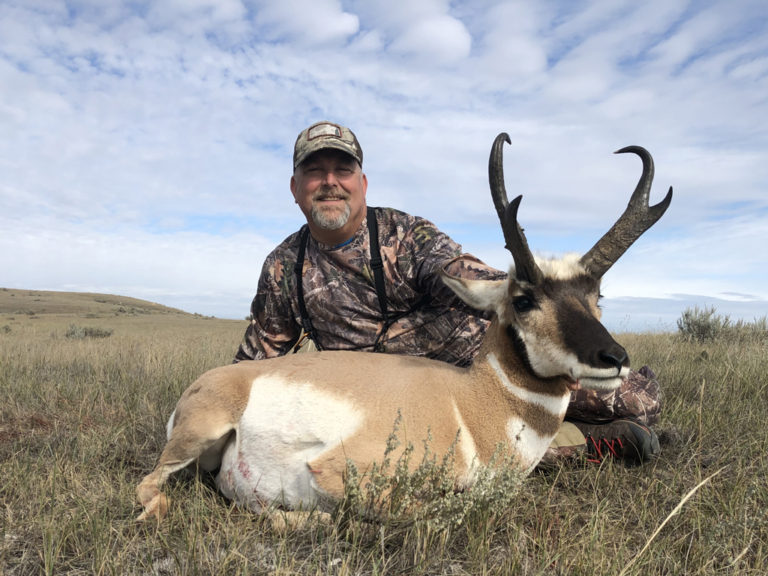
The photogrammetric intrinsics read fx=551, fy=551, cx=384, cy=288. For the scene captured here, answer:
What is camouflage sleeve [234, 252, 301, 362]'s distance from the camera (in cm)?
547

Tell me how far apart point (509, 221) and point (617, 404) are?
2.01 m

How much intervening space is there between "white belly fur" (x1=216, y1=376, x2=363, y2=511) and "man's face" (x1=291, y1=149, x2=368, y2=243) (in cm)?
209

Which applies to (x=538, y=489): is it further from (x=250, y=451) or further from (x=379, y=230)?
(x=379, y=230)

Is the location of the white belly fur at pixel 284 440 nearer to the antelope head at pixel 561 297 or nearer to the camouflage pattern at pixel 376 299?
the antelope head at pixel 561 297

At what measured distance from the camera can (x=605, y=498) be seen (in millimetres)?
3305

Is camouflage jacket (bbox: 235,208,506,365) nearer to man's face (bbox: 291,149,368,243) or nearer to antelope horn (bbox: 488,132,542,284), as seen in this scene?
man's face (bbox: 291,149,368,243)

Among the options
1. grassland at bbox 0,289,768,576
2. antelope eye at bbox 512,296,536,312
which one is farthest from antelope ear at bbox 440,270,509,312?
grassland at bbox 0,289,768,576

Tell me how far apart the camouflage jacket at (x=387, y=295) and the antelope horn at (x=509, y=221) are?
1458 millimetres

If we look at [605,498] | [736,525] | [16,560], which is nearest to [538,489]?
[605,498]

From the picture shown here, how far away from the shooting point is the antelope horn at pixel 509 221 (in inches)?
125

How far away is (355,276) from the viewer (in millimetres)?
5195

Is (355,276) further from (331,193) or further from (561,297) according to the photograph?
(561,297)

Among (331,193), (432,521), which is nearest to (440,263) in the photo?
(331,193)

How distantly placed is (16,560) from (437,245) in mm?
3669
